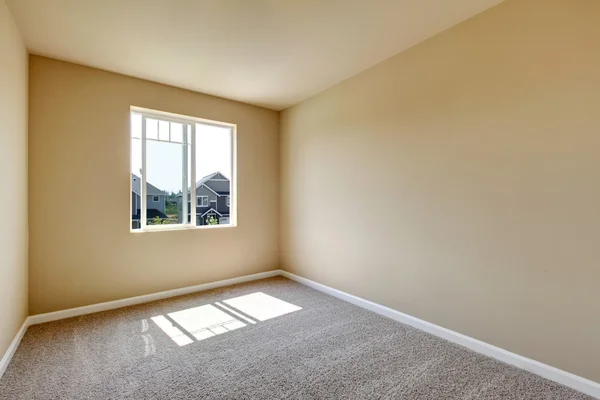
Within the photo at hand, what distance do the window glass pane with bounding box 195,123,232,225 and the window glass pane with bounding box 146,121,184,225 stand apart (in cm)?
27

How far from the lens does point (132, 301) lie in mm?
3432

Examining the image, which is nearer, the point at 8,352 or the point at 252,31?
the point at 8,352

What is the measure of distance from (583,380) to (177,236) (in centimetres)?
392

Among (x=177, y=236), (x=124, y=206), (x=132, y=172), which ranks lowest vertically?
(x=177, y=236)

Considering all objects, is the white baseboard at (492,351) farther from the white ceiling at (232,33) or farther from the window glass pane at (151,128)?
the window glass pane at (151,128)

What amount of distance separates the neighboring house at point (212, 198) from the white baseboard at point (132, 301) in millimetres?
853

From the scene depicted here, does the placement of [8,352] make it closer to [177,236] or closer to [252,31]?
[177,236]

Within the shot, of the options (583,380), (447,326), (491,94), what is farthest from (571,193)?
(447,326)

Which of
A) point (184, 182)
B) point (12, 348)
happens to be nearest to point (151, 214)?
point (184, 182)

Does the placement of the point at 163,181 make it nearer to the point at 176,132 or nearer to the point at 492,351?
the point at 176,132

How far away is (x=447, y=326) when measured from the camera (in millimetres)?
2586

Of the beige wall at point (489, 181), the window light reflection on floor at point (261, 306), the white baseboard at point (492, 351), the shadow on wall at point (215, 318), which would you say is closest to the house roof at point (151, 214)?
the shadow on wall at point (215, 318)

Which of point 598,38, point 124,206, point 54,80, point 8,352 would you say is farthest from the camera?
point 124,206

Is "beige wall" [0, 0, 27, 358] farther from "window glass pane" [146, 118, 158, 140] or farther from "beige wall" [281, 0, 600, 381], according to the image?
"beige wall" [281, 0, 600, 381]
